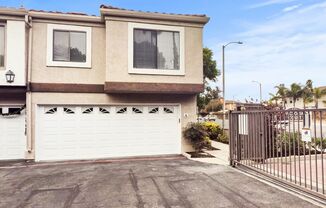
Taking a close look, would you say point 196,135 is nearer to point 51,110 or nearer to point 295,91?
point 51,110

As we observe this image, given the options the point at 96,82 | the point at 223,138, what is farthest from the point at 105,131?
the point at 223,138

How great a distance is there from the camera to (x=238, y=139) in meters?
9.67

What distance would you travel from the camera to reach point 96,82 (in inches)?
472

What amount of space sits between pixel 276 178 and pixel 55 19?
10821 millimetres

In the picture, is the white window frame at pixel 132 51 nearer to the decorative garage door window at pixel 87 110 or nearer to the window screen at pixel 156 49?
the window screen at pixel 156 49

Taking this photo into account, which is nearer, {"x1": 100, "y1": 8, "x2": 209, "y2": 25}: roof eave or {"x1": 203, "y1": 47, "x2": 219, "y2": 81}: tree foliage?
{"x1": 100, "y1": 8, "x2": 209, "y2": 25}: roof eave

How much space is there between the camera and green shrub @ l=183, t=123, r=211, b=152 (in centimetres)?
1238

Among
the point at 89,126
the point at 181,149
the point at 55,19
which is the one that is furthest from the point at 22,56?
the point at 181,149

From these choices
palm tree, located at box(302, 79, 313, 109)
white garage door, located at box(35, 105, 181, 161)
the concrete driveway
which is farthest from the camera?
palm tree, located at box(302, 79, 313, 109)

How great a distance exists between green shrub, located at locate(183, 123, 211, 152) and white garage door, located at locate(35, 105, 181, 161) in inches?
21.0

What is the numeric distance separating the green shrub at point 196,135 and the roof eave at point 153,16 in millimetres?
4996

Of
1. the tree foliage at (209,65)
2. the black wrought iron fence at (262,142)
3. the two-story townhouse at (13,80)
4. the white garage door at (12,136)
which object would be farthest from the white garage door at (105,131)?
the tree foliage at (209,65)

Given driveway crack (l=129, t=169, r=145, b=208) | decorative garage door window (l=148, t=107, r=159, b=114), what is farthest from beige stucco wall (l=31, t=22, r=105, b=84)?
driveway crack (l=129, t=169, r=145, b=208)

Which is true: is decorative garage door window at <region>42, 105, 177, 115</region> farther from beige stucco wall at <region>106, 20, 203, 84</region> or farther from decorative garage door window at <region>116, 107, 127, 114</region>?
beige stucco wall at <region>106, 20, 203, 84</region>
